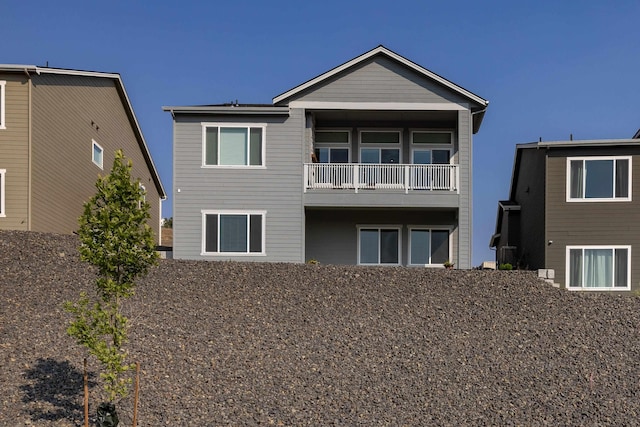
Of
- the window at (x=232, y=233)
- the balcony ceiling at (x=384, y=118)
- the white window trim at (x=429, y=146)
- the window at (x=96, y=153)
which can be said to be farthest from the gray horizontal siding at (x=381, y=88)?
the window at (x=96, y=153)

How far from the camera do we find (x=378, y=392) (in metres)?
11.1

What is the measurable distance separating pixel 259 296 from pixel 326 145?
8.86 metres

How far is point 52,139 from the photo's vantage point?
20.5m

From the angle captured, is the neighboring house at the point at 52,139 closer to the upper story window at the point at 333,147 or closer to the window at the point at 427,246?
the upper story window at the point at 333,147

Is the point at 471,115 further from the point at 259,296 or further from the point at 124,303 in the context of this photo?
the point at 124,303

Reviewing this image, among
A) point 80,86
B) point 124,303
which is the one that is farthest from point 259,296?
point 80,86

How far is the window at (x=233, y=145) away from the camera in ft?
66.5

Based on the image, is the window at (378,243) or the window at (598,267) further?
the window at (378,243)

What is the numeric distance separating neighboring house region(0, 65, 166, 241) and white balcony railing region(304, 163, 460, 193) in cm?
817

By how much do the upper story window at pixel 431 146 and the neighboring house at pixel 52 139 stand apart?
11.6 meters

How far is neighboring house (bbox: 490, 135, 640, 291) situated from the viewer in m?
19.1

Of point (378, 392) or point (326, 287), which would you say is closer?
point (378, 392)

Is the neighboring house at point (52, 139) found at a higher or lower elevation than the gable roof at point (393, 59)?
lower

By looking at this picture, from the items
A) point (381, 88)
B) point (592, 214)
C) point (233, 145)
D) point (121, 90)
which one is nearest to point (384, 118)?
point (381, 88)
